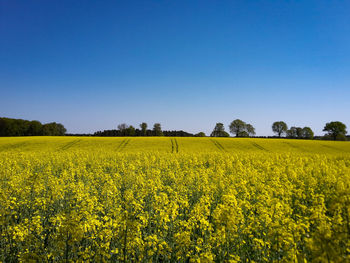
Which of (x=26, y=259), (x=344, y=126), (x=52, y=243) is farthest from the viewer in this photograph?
(x=344, y=126)

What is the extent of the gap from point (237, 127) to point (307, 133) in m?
37.7

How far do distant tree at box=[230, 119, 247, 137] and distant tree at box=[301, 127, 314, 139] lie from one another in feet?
106

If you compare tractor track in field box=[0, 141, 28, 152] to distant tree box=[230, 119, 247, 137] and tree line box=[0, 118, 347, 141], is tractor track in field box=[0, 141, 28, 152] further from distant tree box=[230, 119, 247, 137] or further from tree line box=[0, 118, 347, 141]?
distant tree box=[230, 119, 247, 137]

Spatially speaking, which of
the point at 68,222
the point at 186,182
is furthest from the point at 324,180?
the point at 68,222

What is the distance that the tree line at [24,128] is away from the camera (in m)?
88.8

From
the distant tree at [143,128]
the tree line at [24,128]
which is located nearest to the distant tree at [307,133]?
the distant tree at [143,128]

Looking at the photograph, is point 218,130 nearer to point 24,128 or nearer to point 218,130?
point 218,130

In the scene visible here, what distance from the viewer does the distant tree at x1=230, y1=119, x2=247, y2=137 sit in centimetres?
10419

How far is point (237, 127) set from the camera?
105 meters

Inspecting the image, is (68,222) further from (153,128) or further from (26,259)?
(153,128)

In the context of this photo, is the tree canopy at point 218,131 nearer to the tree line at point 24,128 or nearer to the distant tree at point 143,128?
the distant tree at point 143,128

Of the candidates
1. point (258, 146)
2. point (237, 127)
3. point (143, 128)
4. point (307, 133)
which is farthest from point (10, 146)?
point (307, 133)

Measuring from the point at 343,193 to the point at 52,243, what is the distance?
7.26 meters

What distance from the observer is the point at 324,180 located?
1198 centimetres
